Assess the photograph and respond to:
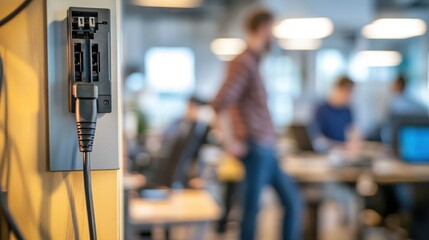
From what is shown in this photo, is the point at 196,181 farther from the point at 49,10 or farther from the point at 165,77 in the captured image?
the point at 165,77

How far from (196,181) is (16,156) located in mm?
2740

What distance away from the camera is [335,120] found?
507 centimetres

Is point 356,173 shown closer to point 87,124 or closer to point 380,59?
point 87,124

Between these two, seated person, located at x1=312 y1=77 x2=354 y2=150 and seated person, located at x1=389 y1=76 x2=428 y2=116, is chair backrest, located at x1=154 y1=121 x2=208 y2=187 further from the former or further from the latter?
seated person, located at x1=389 y1=76 x2=428 y2=116

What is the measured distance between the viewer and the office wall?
2.13 ft

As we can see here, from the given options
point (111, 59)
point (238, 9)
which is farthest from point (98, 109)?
point (238, 9)

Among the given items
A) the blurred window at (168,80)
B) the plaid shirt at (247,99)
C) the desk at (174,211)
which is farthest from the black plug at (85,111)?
the blurred window at (168,80)

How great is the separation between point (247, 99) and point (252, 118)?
0.37 ft

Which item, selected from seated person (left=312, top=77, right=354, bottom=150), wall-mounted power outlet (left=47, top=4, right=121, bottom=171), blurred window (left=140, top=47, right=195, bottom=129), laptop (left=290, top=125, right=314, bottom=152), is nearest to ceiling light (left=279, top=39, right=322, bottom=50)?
blurred window (left=140, top=47, right=195, bottom=129)

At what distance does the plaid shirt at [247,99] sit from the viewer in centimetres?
273

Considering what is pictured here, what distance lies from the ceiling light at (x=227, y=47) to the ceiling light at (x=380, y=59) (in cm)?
191

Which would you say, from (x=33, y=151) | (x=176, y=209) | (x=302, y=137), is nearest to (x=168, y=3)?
(x=302, y=137)

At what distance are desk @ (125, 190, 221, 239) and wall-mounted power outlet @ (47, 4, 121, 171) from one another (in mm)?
1596

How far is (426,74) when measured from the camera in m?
7.84
